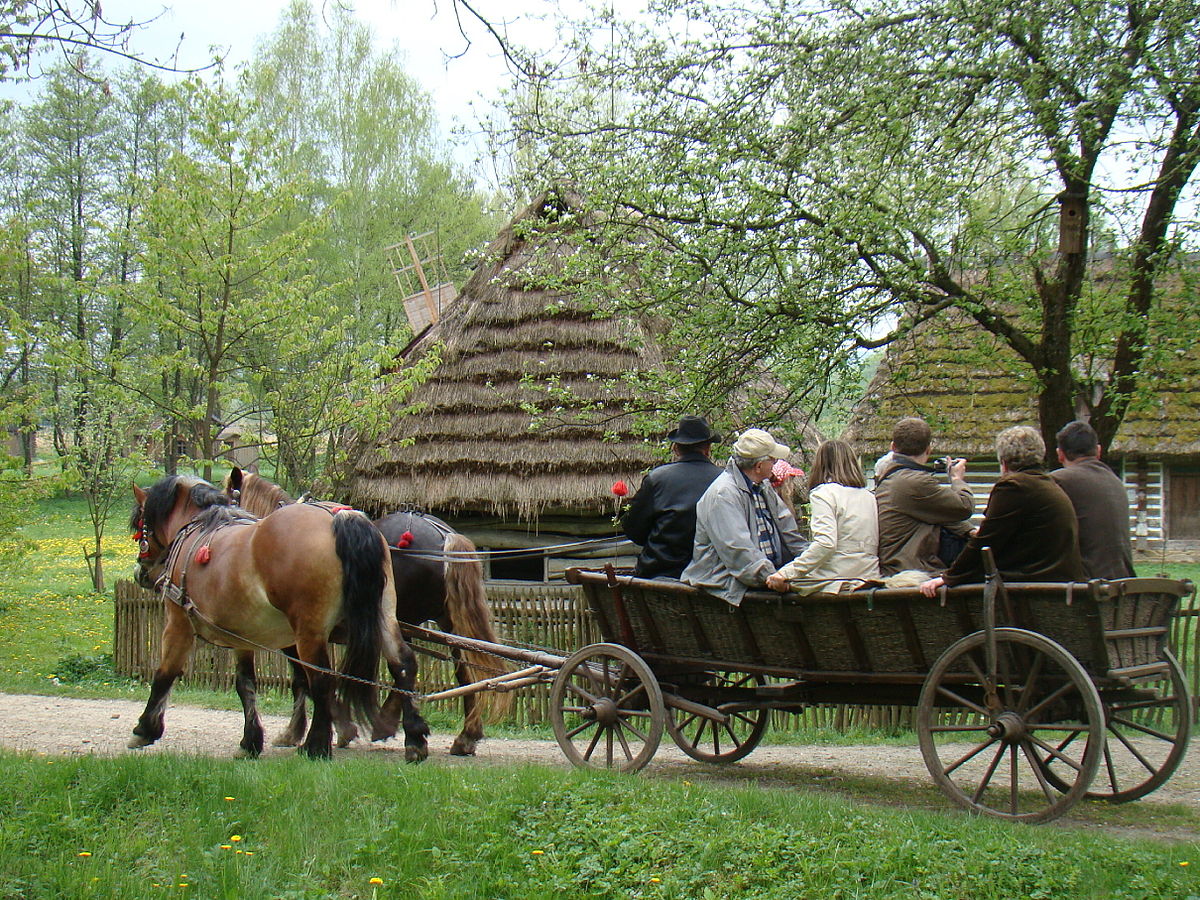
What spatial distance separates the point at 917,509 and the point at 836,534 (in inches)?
17.3

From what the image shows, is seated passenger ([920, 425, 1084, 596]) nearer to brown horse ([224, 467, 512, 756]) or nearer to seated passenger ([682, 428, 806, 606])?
seated passenger ([682, 428, 806, 606])

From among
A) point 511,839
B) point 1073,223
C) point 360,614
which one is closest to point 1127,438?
point 1073,223

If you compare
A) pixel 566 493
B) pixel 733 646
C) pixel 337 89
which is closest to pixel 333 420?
pixel 566 493

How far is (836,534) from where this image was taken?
17.7ft

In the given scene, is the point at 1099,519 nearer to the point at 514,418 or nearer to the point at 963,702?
the point at 963,702

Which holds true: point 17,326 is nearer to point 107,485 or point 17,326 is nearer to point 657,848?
point 107,485

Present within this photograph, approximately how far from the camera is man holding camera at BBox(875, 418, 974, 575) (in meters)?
5.39

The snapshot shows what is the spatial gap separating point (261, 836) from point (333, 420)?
866cm

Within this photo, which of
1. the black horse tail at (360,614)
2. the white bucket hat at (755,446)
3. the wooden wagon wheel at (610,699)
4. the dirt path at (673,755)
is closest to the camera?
the dirt path at (673,755)

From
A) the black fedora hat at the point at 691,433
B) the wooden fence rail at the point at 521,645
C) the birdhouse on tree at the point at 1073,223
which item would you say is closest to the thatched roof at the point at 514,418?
the wooden fence rail at the point at 521,645

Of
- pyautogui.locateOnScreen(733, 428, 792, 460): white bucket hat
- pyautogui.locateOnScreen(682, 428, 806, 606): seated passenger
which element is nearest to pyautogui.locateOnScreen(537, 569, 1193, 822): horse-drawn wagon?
pyautogui.locateOnScreen(682, 428, 806, 606): seated passenger

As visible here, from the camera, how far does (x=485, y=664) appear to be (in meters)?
8.13

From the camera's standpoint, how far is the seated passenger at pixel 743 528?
18.1ft

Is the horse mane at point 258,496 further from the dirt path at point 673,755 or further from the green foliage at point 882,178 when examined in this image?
the green foliage at point 882,178
